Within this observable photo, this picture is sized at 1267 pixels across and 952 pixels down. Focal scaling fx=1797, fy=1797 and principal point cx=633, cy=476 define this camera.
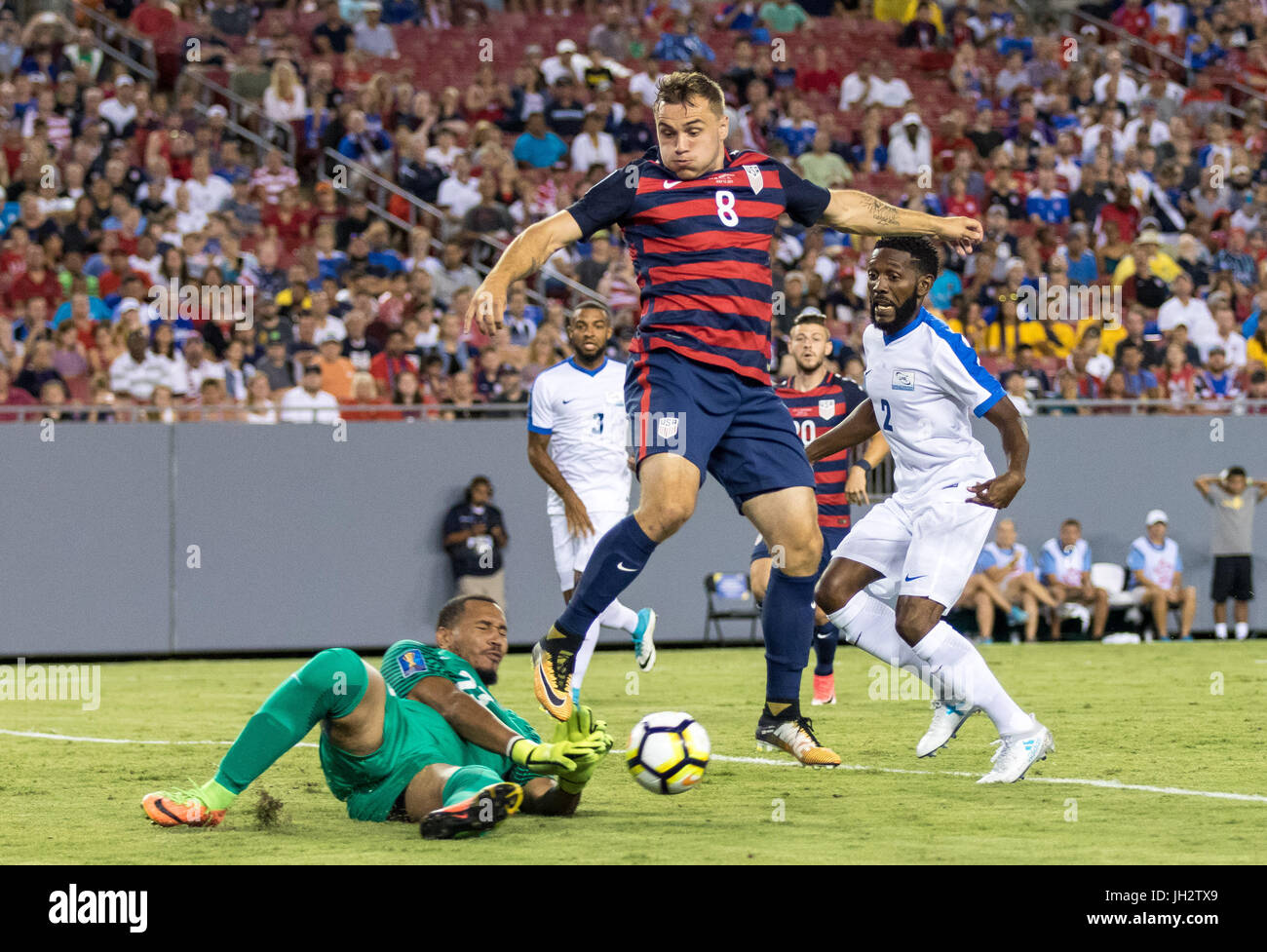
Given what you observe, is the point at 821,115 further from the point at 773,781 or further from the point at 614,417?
the point at 773,781

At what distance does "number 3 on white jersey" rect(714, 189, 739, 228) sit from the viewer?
24.5 feet

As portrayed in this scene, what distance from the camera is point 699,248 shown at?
743cm

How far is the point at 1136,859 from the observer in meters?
5.74

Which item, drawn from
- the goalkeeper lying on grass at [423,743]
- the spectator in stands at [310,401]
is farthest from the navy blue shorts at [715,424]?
the spectator in stands at [310,401]

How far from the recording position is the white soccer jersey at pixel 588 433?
12.0 metres

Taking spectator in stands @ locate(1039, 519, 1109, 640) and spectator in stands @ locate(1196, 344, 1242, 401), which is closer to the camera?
spectator in stands @ locate(1039, 519, 1109, 640)

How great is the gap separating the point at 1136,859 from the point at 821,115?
57.6 feet

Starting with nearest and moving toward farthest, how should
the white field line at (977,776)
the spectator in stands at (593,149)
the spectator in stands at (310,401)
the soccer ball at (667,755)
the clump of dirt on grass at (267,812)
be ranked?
the clump of dirt on grass at (267,812) < the soccer ball at (667,755) < the white field line at (977,776) < the spectator in stands at (310,401) < the spectator in stands at (593,149)

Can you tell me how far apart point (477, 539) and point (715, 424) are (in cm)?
992

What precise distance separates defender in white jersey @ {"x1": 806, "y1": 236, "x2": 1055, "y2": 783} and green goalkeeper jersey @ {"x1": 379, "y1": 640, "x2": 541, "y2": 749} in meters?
2.07

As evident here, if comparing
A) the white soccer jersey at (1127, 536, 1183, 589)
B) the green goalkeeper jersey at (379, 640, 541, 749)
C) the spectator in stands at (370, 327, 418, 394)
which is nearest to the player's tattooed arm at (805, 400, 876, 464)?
the green goalkeeper jersey at (379, 640, 541, 749)

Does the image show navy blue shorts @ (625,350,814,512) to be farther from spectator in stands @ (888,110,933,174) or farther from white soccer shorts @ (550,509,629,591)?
spectator in stands @ (888,110,933,174)

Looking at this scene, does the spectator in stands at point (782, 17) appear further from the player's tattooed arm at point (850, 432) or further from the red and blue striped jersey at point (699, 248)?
the red and blue striped jersey at point (699, 248)

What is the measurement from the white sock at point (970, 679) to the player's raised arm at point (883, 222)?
1715 mm
